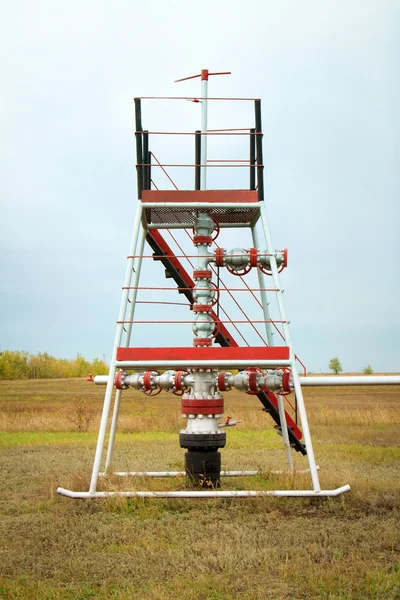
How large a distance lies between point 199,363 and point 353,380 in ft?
9.71

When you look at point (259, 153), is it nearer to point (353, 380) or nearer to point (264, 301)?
point (264, 301)

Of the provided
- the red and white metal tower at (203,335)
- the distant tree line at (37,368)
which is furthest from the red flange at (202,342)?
the distant tree line at (37,368)

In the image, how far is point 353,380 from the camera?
41.5ft

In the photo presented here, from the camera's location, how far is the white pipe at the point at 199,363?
39.5 feet

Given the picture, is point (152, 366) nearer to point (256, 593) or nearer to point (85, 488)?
point (85, 488)

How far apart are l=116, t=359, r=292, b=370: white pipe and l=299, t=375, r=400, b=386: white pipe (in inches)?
35.6

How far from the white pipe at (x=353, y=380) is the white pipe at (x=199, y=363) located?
35.6 inches

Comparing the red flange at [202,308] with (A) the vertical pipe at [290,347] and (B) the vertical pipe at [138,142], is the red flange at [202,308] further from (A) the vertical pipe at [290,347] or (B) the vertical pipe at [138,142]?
(B) the vertical pipe at [138,142]

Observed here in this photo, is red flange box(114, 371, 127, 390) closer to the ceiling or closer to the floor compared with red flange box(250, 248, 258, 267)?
closer to the floor

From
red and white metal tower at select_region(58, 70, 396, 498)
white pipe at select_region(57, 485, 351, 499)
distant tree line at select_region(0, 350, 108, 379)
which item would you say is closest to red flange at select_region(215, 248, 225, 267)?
red and white metal tower at select_region(58, 70, 396, 498)

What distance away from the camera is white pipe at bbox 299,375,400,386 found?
12.6m

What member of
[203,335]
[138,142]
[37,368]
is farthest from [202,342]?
[37,368]

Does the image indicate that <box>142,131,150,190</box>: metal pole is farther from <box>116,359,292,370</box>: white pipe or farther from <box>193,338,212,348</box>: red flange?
<box>116,359,292,370</box>: white pipe

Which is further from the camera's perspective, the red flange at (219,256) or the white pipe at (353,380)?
the red flange at (219,256)
